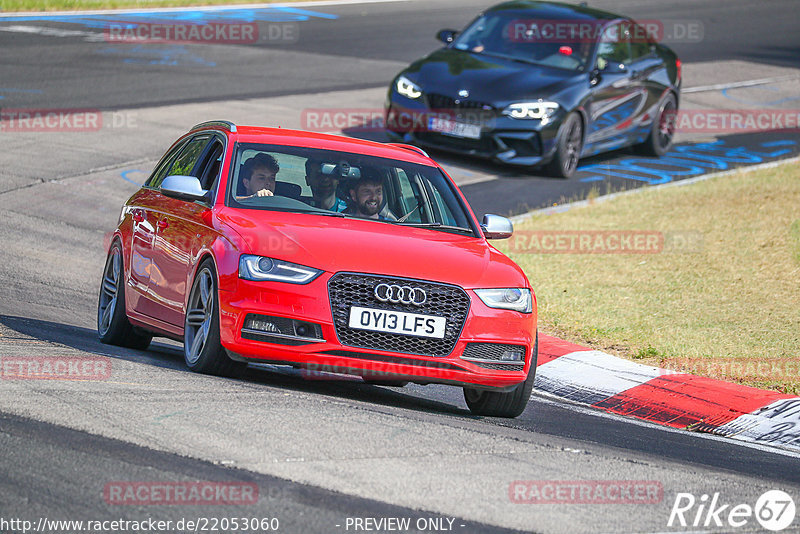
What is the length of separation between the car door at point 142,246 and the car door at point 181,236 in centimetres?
11

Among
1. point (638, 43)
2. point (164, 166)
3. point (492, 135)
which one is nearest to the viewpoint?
point (164, 166)

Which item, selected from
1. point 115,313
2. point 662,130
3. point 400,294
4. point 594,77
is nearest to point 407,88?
point 594,77

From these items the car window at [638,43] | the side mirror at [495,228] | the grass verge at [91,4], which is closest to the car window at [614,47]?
the car window at [638,43]

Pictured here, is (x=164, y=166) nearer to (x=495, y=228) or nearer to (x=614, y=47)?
(x=495, y=228)

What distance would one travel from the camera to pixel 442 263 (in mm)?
7383

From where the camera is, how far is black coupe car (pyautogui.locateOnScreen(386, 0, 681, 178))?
16.7 meters

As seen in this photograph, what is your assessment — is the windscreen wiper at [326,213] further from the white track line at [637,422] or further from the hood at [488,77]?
the hood at [488,77]

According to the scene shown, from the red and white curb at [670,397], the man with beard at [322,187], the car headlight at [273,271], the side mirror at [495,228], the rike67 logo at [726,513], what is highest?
the man with beard at [322,187]

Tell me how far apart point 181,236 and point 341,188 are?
1.04 metres

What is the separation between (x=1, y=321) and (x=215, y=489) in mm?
4351

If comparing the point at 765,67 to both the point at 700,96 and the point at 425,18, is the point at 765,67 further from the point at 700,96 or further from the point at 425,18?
the point at 425,18

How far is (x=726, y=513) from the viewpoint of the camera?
5.78 m

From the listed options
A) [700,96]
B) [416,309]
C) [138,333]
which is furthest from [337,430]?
[700,96]

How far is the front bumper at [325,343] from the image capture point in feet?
23.0
